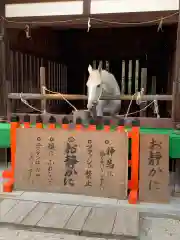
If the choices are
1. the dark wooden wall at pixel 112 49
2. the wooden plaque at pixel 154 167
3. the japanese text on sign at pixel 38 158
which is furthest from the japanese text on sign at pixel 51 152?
the dark wooden wall at pixel 112 49

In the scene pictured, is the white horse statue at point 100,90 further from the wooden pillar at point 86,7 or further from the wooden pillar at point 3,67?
the wooden pillar at point 3,67

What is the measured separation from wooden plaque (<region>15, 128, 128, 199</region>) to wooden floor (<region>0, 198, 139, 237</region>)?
12.7 inches

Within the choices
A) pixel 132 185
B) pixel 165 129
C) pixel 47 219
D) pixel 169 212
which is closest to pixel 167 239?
pixel 169 212

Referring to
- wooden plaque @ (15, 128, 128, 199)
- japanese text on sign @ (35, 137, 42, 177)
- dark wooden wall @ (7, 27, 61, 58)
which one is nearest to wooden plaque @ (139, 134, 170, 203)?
wooden plaque @ (15, 128, 128, 199)

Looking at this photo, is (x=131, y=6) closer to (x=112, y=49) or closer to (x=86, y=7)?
(x=86, y=7)

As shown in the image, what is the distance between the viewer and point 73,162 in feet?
11.9

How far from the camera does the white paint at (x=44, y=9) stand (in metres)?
4.31

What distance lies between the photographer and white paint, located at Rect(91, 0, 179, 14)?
4.07 metres

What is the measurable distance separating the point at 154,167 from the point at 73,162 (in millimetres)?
1000

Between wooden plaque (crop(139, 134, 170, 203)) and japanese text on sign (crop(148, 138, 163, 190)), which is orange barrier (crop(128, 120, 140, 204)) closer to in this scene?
wooden plaque (crop(139, 134, 170, 203))

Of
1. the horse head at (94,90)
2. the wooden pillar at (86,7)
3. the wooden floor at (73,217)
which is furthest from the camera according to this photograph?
the wooden pillar at (86,7)

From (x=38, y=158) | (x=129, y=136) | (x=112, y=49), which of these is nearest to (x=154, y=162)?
(x=129, y=136)

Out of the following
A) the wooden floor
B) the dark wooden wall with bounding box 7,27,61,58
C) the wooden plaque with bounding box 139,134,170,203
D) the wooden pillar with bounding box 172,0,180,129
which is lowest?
the wooden floor

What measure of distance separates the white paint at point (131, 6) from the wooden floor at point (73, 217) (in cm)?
277
